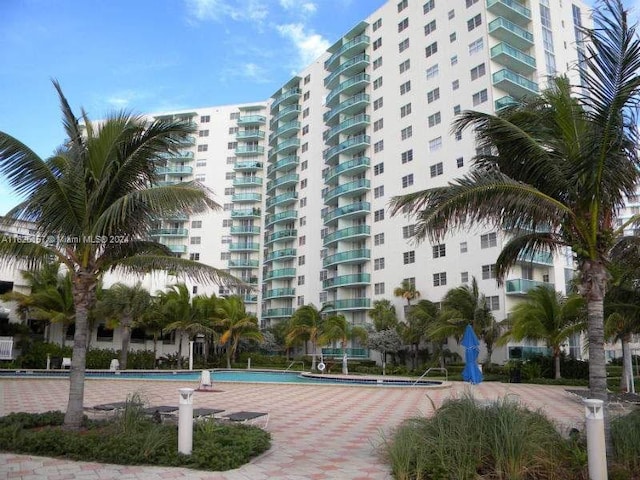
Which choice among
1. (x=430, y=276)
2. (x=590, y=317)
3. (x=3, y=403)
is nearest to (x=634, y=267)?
(x=590, y=317)

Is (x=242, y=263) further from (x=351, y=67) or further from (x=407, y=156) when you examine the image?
(x=407, y=156)

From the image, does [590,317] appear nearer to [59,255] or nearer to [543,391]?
[59,255]

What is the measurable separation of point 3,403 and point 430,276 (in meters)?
30.4

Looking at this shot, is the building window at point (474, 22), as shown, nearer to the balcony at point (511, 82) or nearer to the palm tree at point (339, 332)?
the balcony at point (511, 82)

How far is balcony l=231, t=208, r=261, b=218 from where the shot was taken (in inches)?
2618

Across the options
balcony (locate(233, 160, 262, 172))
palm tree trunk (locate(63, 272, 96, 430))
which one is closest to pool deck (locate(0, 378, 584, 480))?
palm tree trunk (locate(63, 272, 96, 430))

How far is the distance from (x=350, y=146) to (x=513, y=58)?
17.1 metres

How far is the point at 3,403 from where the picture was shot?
15703mm

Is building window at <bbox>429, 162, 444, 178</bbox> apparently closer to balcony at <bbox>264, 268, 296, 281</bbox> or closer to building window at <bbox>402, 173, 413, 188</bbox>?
building window at <bbox>402, 173, 413, 188</bbox>

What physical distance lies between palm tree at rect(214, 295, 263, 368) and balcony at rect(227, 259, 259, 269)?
26.3 m

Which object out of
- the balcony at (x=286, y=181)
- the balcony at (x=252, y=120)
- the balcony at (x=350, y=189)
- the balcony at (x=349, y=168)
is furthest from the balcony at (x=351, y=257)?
the balcony at (x=252, y=120)

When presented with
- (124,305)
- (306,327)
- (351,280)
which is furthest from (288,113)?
(124,305)

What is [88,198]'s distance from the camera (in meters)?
10.3

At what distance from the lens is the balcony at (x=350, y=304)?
4603cm
